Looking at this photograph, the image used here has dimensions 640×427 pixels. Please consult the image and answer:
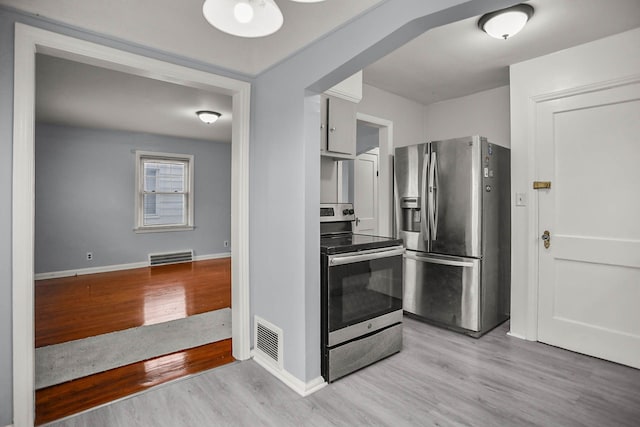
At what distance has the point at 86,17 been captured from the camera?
1914mm

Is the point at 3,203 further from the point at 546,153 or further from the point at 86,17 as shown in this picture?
the point at 546,153

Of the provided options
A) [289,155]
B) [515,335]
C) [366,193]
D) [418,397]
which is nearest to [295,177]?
[289,155]

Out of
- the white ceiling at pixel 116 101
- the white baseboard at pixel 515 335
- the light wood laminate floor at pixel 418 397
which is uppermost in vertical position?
the white ceiling at pixel 116 101

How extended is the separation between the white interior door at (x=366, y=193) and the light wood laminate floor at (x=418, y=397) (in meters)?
1.72

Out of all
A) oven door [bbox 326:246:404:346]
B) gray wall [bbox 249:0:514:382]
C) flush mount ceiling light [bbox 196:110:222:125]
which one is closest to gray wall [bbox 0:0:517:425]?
gray wall [bbox 249:0:514:382]

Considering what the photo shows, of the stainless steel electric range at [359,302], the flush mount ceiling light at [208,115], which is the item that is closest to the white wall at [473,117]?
the stainless steel electric range at [359,302]

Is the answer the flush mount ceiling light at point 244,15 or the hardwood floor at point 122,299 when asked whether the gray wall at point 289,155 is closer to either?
the flush mount ceiling light at point 244,15

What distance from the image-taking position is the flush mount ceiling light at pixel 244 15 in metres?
1.21

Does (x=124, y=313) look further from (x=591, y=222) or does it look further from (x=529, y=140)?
(x=591, y=222)

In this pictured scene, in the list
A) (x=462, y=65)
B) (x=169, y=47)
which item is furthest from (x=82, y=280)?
(x=462, y=65)

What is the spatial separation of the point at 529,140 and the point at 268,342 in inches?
114

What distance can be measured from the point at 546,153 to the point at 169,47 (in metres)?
3.17

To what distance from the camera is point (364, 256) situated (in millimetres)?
2396

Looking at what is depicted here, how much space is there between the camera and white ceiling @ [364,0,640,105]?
230cm
